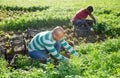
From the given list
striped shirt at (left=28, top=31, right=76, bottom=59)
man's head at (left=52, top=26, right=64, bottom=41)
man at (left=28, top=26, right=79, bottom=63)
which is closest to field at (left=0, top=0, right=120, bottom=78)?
man at (left=28, top=26, right=79, bottom=63)

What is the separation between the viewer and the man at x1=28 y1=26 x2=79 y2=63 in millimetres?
9219

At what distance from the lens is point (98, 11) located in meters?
19.4

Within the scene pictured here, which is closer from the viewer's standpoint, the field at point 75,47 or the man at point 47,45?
the field at point 75,47

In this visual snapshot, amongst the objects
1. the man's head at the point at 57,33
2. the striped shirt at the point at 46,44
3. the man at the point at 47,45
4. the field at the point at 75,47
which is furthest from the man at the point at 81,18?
the man's head at the point at 57,33

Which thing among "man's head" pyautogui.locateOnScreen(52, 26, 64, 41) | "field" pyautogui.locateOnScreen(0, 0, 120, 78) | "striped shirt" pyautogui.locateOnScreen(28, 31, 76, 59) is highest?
"man's head" pyautogui.locateOnScreen(52, 26, 64, 41)

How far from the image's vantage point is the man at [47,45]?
9.22 meters

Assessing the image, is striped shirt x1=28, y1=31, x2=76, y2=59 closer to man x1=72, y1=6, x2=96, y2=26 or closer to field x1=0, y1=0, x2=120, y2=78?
field x1=0, y1=0, x2=120, y2=78

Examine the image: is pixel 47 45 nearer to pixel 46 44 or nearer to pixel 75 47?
pixel 46 44

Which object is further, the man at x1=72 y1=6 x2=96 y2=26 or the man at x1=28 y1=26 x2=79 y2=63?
the man at x1=72 y1=6 x2=96 y2=26

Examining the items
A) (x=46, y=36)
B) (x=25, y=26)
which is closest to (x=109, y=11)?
(x=25, y=26)

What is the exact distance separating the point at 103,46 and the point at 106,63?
2.19 meters

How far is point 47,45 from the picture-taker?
9.49 meters

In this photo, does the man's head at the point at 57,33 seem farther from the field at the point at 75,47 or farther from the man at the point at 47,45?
the field at the point at 75,47

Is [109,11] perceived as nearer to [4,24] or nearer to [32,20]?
[32,20]
